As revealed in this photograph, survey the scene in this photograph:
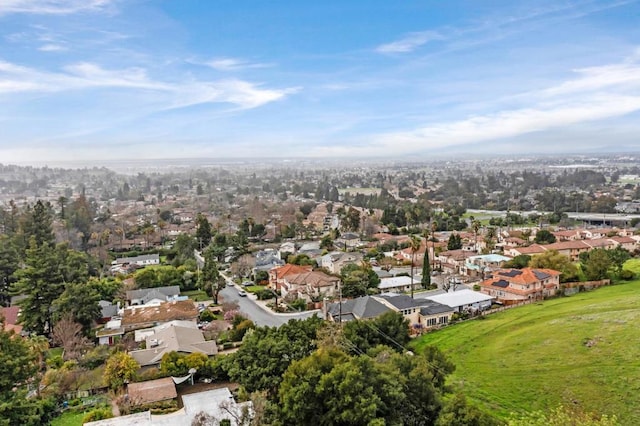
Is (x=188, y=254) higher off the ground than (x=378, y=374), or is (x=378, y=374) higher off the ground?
(x=378, y=374)

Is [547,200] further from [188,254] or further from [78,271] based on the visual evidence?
[78,271]

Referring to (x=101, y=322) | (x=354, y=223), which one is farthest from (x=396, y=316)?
(x=354, y=223)

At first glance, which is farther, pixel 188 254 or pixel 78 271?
pixel 188 254

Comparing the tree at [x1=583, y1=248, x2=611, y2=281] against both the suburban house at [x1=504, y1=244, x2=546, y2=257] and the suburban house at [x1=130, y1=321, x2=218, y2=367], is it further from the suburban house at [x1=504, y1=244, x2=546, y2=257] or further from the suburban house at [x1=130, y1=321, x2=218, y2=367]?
the suburban house at [x1=130, y1=321, x2=218, y2=367]

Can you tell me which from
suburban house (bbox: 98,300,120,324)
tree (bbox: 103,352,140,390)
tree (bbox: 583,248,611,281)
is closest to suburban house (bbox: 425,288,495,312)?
tree (bbox: 583,248,611,281)

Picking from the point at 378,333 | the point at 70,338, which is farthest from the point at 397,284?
the point at 70,338

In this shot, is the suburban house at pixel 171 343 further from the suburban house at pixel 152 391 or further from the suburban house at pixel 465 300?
the suburban house at pixel 465 300

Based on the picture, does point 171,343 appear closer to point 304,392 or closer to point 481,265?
point 304,392
